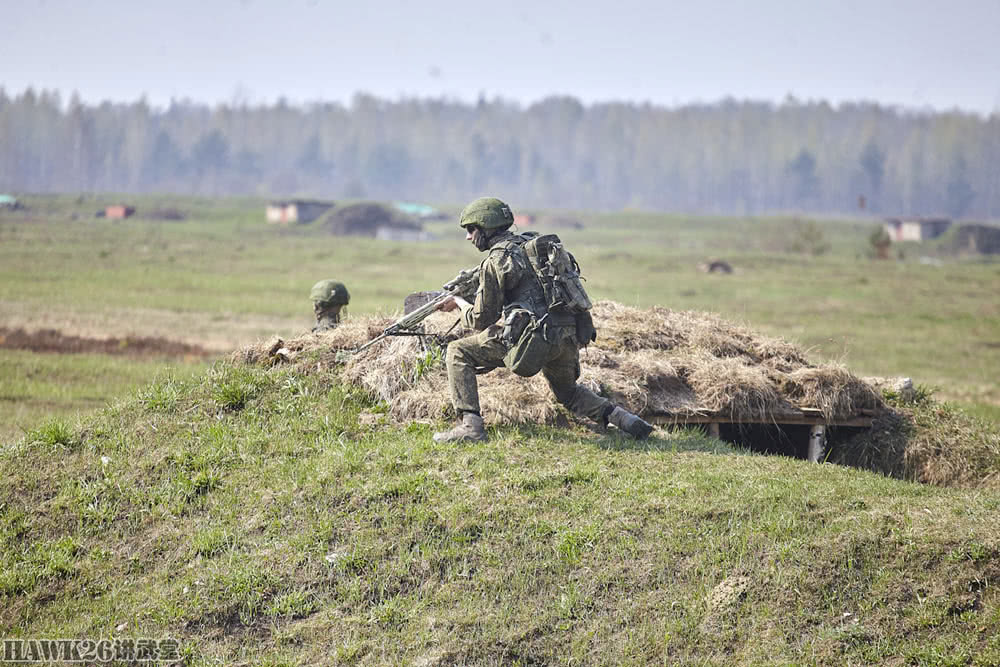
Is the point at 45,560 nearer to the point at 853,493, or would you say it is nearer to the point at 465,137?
the point at 853,493

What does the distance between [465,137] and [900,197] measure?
81.9 meters

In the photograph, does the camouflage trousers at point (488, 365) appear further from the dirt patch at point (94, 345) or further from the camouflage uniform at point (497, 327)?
the dirt patch at point (94, 345)

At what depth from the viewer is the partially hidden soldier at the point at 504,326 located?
9164 millimetres

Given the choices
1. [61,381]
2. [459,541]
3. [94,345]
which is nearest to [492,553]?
[459,541]

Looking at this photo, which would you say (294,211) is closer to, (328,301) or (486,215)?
(328,301)

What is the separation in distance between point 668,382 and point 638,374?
0.42m

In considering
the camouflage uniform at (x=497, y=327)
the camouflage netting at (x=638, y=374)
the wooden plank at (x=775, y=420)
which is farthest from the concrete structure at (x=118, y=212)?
the camouflage uniform at (x=497, y=327)

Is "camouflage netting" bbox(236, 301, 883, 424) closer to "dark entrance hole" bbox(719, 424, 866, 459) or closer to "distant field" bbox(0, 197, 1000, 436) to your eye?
"dark entrance hole" bbox(719, 424, 866, 459)

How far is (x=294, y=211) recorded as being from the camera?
3656 inches

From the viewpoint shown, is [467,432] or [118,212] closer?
[467,432]

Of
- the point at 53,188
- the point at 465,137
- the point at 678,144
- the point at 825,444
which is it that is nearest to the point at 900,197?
the point at 678,144

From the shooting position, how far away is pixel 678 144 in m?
192

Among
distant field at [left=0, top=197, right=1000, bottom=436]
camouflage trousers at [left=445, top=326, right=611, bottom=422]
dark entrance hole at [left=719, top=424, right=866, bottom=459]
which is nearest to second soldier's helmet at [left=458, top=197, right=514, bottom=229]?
camouflage trousers at [left=445, top=326, right=611, bottom=422]

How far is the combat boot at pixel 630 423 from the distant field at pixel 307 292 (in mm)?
3921
